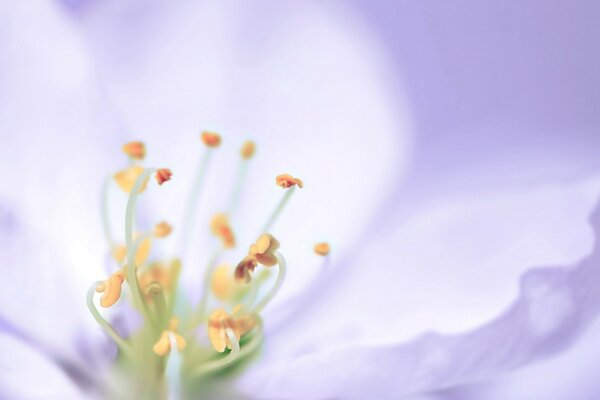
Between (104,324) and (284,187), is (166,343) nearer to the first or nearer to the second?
(104,324)

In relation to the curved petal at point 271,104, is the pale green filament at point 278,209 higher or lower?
lower

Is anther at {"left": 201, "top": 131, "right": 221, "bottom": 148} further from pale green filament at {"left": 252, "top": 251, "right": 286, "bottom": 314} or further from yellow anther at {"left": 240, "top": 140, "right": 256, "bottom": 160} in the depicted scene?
pale green filament at {"left": 252, "top": 251, "right": 286, "bottom": 314}

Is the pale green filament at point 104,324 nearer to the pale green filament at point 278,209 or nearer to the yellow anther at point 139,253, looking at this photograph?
the yellow anther at point 139,253

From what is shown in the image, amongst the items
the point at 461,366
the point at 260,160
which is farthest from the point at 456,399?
the point at 260,160

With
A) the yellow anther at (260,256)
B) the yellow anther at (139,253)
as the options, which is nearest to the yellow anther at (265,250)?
the yellow anther at (260,256)

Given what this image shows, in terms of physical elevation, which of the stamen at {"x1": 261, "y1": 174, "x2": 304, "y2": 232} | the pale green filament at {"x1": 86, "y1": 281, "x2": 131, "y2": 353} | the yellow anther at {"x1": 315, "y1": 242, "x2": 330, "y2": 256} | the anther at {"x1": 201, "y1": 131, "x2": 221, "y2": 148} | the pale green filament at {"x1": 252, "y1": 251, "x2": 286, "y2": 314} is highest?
the anther at {"x1": 201, "y1": 131, "x2": 221, "y2": 148}

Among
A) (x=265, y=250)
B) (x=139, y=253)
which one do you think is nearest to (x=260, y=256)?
(x=265, y=250)

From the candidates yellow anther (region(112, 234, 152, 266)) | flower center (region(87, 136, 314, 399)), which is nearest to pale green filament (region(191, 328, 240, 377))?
flower center (region(87, 136, 314, 399))
